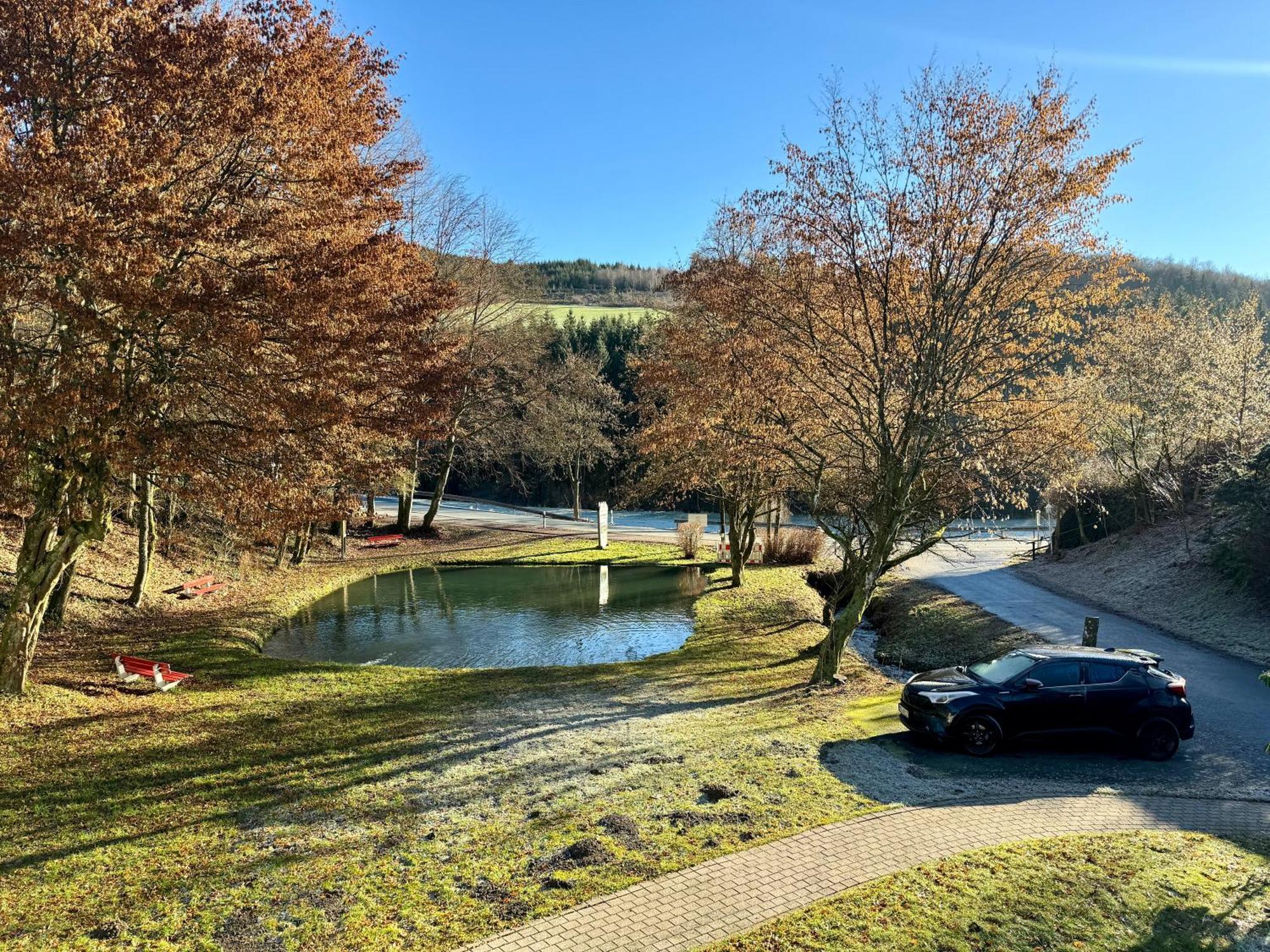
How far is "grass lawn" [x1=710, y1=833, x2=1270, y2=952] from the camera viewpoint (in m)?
5.78

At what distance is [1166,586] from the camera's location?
72.5 ft

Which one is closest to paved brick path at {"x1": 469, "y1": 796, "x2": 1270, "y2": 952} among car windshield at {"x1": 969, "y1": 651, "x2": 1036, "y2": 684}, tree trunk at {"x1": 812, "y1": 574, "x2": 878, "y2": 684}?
car windshield at {"x1": 969, "y1": 651, "x2": 1036, "y2": 684}

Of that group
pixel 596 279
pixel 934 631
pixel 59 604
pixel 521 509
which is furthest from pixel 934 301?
pixel 596 279

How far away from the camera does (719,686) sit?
13961 millimetres

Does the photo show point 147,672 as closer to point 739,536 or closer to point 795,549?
point 739,536

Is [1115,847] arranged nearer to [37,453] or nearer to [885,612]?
[37,453]

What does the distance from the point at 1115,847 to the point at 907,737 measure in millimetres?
3716

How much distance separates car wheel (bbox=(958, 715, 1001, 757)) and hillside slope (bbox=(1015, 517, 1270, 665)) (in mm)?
9727

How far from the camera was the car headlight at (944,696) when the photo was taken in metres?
10.4

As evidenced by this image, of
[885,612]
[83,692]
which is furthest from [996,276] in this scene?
[83,692]

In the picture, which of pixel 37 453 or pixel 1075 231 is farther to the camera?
pixel 1075 231

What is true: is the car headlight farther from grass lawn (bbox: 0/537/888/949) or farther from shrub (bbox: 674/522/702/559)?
shrub (bbox: 674/522/702/559)

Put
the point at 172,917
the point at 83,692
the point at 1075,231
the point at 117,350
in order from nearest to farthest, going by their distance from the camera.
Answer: the point at 172,917
the point at 117,350
the point at 83,692
the point at 1075,231

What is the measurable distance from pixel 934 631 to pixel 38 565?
19.0 metres
